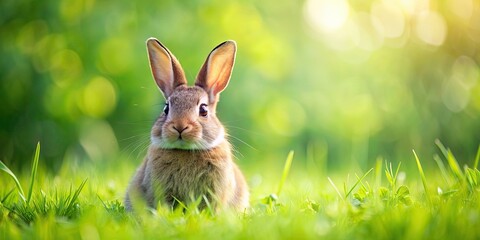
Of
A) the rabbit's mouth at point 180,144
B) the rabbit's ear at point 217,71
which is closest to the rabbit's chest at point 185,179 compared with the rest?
the rabbit's mouth at point 180,144

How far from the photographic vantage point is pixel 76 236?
8.84 ft

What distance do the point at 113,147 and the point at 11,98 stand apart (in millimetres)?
1501

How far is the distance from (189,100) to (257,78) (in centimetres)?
426

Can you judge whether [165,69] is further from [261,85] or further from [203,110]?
[261,85]

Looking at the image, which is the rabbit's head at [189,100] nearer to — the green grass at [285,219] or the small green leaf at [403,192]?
the green grass at [285,219]

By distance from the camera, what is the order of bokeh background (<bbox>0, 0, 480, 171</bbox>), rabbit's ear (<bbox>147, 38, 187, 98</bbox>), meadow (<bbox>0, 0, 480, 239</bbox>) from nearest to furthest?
rabbit's ear (<bbox>147, 38, 187, 98</bbox>) < meadow (<bbox>0, 0, 480, 239</bbox>) < bokeh background (<bbox>0, 0, 480, 171</bbox>)

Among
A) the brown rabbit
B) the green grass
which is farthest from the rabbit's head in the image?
the green grass

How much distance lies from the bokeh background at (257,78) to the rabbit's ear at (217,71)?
7.80ft

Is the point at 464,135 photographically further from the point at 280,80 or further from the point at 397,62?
the point at 280,80

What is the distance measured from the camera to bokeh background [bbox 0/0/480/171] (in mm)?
7363

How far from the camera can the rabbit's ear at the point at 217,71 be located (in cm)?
414

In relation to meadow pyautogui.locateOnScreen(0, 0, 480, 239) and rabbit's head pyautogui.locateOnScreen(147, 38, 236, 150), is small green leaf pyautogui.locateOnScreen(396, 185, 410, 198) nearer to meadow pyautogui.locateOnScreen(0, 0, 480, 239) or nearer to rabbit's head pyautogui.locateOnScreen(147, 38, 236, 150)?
rabbit's head pyautogui.locateOnScreen(147, 38, 236, 150)

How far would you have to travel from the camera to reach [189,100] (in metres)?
3.92

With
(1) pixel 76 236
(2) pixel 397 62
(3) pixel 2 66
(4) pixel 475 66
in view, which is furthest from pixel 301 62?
(1) pixel 76 236
